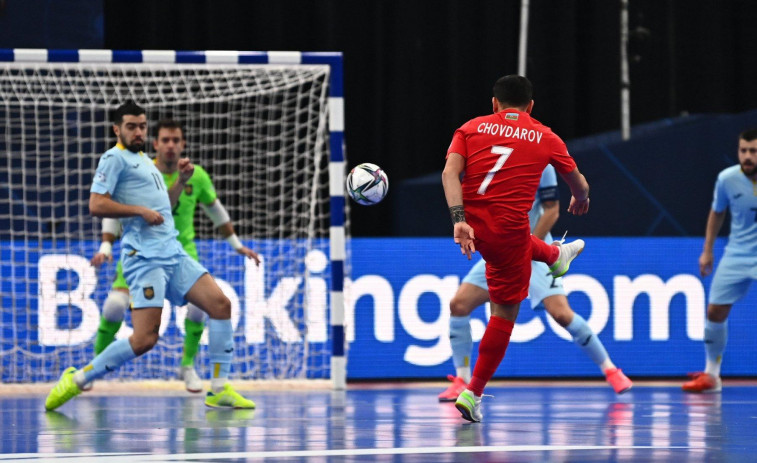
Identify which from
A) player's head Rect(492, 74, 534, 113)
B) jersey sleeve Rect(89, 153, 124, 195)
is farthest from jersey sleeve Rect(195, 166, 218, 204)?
player's head Rect(492, 74, 534, 113)

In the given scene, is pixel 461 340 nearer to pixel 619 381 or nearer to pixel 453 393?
pixel 453 393

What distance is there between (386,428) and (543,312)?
13.4 ft

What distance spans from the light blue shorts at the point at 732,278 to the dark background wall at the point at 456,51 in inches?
188

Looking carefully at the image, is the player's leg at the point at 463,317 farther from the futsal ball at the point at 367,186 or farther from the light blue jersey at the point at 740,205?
the light blue jersey at the point at 740,205

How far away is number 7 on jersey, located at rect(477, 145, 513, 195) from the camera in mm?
6277

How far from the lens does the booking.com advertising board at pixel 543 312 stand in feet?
32.6

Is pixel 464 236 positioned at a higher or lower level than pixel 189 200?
lower

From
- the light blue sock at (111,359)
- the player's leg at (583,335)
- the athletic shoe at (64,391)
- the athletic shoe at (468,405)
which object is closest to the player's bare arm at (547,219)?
the player's leg at (583,335)

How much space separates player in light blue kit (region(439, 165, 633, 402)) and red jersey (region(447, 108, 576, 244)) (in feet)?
4.94

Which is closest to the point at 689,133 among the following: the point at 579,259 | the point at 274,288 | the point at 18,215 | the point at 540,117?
the point at 579,259

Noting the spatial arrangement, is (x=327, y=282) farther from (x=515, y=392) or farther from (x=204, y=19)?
(x=204, y=19)

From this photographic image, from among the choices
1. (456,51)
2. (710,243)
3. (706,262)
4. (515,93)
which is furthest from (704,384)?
(456,51)

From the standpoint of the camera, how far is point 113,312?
27.8ft

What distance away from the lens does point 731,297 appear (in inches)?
356
